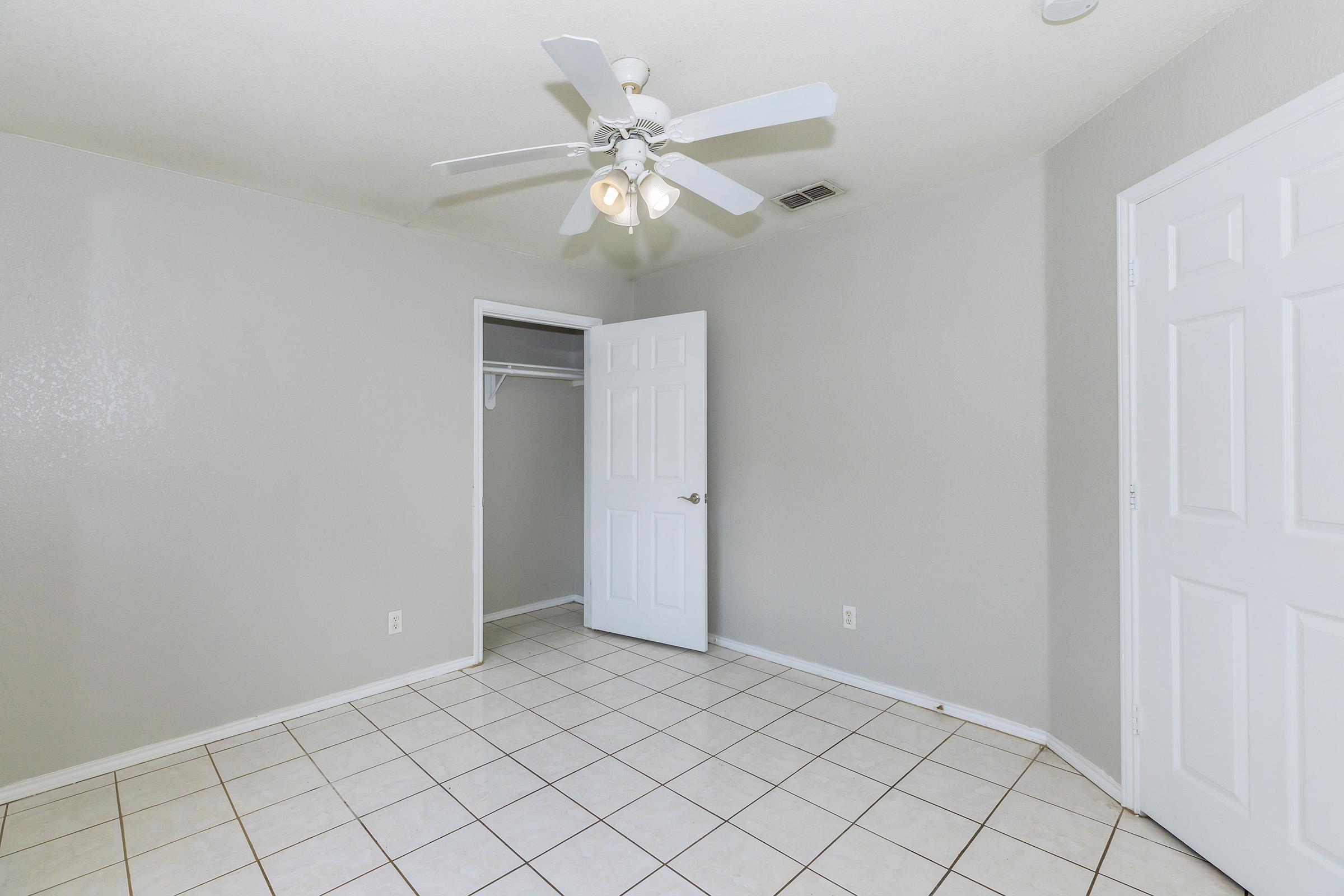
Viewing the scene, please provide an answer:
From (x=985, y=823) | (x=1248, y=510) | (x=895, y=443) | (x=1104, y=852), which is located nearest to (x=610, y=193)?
(x=895, y=443)

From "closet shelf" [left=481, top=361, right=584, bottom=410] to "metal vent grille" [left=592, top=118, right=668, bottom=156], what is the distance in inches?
95.3

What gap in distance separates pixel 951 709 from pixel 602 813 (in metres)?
1.69

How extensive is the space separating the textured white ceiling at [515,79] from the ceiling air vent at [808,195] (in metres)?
0.07

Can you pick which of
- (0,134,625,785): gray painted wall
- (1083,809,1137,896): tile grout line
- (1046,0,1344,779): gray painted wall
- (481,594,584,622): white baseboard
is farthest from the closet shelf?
(1083,809,1137,896): tile grout line

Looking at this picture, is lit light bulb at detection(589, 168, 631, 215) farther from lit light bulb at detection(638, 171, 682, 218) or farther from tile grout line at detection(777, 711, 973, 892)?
tile grout line at detection(777, 711, 973, 892)

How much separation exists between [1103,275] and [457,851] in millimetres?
2910

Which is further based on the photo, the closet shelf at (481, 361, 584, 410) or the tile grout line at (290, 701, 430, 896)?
the closet shelf at (481, 361, 584, 410)

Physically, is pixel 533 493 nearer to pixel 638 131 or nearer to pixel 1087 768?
pixel 638 131

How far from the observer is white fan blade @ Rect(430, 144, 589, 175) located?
5.89 ft

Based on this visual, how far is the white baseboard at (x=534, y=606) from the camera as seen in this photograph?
4590 mm

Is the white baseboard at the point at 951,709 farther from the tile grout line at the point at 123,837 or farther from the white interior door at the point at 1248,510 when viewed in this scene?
the tile grout line at the point at 123,837

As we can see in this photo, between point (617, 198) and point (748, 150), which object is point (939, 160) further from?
point (617, 198)

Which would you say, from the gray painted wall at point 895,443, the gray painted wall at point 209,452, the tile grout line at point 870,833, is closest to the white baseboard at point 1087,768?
the gray painted wall at point 895,443

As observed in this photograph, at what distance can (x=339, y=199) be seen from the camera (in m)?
2.98
